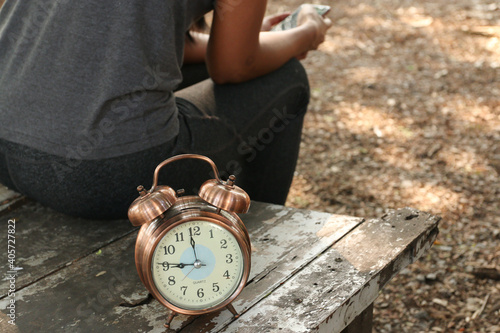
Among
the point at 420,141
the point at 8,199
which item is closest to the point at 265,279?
the point at 8,199

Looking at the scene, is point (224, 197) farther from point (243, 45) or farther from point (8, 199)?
point (8, 199)

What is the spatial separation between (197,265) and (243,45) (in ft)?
2.61

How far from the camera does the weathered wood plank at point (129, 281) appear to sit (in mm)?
1312

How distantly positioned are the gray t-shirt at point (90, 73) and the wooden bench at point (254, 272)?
26 cm

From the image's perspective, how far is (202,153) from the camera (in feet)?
5.73

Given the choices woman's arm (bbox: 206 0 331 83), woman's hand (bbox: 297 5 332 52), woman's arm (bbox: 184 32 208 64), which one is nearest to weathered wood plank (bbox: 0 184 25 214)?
woman's arm (bbox: 206 0 331 83)

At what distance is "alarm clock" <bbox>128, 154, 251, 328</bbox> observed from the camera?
1224mm

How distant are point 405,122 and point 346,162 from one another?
56 cm

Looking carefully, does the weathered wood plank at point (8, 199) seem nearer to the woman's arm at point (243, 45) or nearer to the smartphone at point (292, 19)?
the woman's arm at point (243, 45)

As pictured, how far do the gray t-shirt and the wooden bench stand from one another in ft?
0.84

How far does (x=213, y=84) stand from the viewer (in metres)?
1.93

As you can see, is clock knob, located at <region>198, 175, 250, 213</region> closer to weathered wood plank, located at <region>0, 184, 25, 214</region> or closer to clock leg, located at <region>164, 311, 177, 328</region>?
clock leg, located at <region>164, 311, 177, 328</region>

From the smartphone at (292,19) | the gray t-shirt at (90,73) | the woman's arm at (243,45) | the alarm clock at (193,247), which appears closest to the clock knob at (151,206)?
the alarm clock at (193,247)

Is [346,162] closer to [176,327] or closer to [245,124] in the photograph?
[245,124]
